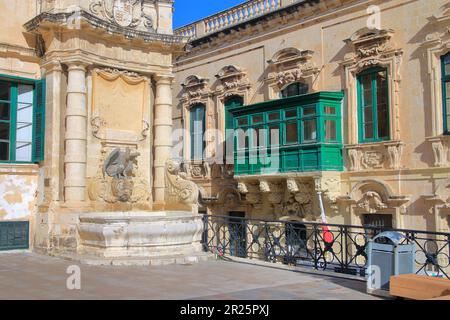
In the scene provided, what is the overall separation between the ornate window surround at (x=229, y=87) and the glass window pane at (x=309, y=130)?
3893 millimetres

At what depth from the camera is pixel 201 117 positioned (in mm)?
25469

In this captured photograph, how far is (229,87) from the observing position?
23.8 metres

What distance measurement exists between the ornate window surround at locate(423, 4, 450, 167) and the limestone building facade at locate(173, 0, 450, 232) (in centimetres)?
3

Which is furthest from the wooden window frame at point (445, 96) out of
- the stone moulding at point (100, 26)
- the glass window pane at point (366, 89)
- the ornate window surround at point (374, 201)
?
the stone moulding at point (100, 26)

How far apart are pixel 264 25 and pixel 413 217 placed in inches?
383

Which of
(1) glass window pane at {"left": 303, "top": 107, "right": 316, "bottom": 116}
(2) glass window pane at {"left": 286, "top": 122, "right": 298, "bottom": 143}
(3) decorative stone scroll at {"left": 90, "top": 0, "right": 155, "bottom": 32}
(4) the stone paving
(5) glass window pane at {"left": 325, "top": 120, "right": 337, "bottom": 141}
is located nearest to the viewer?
(4) the stone paving

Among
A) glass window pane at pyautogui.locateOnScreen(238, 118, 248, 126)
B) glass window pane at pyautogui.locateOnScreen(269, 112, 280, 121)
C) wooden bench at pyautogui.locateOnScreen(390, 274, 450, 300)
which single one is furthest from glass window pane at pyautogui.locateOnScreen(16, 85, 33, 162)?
glass window pane at pyautogui.locateOnScreen(238, 118, 248, 126)

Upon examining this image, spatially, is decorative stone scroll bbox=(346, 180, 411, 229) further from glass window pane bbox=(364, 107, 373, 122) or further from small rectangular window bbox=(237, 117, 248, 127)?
small rectangular window bbox=(237, 117, 248, 127)

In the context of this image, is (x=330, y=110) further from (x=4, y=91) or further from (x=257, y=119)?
(x=4, y=91)

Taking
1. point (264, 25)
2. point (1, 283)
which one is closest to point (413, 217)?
point (264, 25)

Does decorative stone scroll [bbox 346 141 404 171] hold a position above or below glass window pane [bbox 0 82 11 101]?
below

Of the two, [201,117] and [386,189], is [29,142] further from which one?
[201,117]

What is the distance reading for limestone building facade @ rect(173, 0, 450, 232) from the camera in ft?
55.9

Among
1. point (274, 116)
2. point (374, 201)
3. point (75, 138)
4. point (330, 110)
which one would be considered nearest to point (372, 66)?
point (330, 110)
